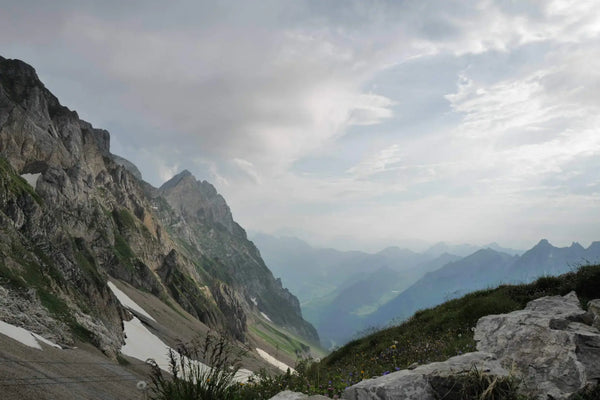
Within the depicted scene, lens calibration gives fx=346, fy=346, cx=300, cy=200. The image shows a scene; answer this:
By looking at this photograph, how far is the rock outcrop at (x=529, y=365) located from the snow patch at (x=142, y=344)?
152ft

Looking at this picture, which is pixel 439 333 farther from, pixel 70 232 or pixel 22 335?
pixel 70 232

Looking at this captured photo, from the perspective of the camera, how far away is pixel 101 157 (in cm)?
13112

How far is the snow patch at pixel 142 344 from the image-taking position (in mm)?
49600

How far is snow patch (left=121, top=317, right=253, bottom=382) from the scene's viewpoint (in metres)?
49.6

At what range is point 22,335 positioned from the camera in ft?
74.0

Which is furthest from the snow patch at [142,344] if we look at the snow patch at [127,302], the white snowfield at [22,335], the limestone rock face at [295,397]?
the limestone rock face at [295,397]

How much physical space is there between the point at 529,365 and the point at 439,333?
6.30 m

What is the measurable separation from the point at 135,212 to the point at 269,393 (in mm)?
145089

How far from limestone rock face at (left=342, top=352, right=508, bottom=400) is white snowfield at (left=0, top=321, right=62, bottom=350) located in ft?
76.5

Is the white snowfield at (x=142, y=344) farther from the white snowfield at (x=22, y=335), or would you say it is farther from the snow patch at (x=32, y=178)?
the snow patch at (x=32, y=178)

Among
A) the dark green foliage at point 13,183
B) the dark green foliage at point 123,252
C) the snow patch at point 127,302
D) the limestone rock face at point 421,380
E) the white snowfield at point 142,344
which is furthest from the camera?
the dark green foliage at point 123,252

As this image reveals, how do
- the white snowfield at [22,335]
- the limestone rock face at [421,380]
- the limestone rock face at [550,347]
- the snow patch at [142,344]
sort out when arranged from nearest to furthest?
1. the limestone rock face at [421,380]
2. the limestone rock face at [550,347]
3. the white snowfield at [22,335]
4. the snow patch at [142,344]

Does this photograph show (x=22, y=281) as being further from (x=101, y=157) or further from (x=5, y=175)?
(x=101, y=157)

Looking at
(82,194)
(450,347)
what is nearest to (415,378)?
(450,347)
